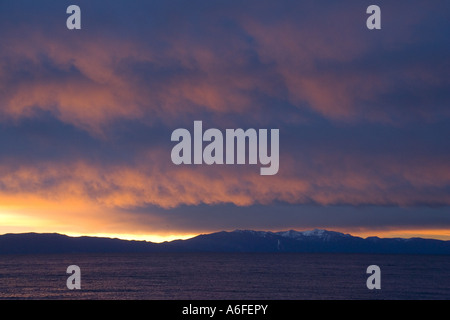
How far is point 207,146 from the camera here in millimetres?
32562
